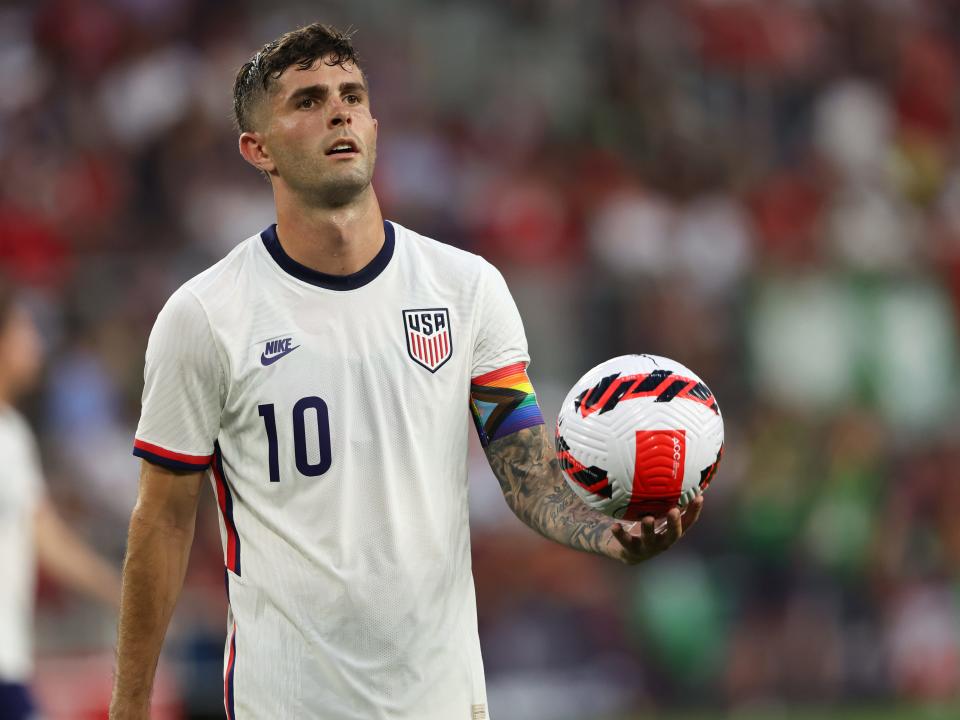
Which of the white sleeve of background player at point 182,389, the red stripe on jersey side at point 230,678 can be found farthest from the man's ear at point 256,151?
the red stripe on jersey side at point 230,678

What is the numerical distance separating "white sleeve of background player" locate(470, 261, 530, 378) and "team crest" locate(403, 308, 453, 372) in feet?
0.34

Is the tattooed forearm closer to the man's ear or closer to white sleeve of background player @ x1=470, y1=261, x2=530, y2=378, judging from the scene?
white sleeve of background player @ x1=470, y1=261, x2=530, y2=378

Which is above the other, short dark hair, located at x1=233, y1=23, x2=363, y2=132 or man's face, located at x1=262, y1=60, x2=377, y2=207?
short dark hair, located at x1=233, y1=23, x2=363, y2=132

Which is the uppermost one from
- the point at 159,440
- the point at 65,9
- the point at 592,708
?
the point at 65,9

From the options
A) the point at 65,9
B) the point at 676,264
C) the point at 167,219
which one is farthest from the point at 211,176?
the point at 676,264

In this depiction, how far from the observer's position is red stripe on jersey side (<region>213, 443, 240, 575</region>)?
4.18 meters

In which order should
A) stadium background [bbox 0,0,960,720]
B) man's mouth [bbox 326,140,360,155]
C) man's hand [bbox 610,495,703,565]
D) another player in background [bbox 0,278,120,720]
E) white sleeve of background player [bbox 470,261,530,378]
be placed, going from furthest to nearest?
1. stadium background [bbox 0,0,960,720]
2. another player in background [bbox 0,278,120,720]
3. white sleeve of background player [bbox 470,261,530,378]
4. man's mouth [bbox 326,140,360,155]
5. man's hand [bbox 610,495,703,565]

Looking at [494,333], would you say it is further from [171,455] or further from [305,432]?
[171,455]

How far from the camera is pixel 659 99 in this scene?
1485cm

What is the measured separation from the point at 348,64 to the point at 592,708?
842cm

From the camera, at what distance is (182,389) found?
161 inches

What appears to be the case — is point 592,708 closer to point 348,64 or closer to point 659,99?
point 659,99

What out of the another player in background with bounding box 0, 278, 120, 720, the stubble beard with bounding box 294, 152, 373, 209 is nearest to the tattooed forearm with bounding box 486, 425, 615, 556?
the stubble beard with bounding box 294, 152, 373, 209

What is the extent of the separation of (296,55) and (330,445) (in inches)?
42.1
